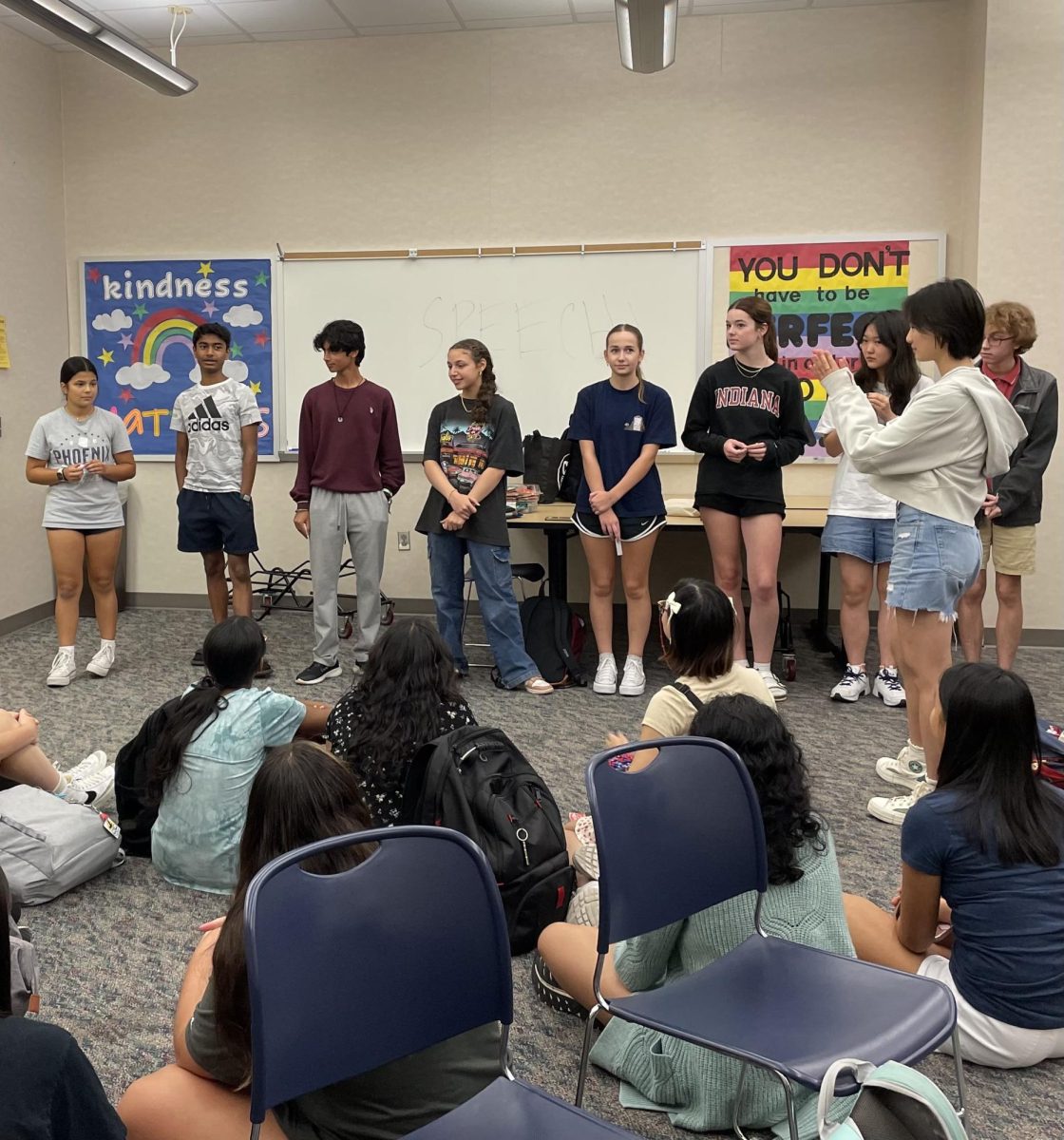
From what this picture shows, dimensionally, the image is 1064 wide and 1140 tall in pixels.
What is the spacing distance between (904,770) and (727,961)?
1.87m

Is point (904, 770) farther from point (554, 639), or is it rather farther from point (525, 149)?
point (525, 149)

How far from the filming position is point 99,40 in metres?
4.54

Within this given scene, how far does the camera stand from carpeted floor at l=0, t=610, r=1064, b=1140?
1986 millimetres

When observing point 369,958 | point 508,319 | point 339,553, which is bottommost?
point 369,958

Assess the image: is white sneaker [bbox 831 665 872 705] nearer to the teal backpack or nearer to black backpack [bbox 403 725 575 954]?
black backpack [bbox 403 725 575 954]

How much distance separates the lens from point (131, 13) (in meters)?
5.51

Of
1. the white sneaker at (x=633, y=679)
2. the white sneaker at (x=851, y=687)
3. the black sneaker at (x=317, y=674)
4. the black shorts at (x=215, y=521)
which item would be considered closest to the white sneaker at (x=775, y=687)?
the white sneaker at (x=851, y=687)

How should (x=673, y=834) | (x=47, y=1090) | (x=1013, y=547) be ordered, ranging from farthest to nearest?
(x=1013, y=547), (x=673, y=834), (x=47, y=1090)

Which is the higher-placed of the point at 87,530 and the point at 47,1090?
the point at 87,530

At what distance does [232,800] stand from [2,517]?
3.82 meters

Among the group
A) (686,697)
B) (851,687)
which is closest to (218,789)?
(686,697)

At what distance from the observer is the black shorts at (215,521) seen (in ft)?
16.0

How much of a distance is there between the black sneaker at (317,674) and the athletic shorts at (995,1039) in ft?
10.6

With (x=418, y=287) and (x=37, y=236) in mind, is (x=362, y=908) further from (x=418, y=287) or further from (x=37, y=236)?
(x=37, y=236)
